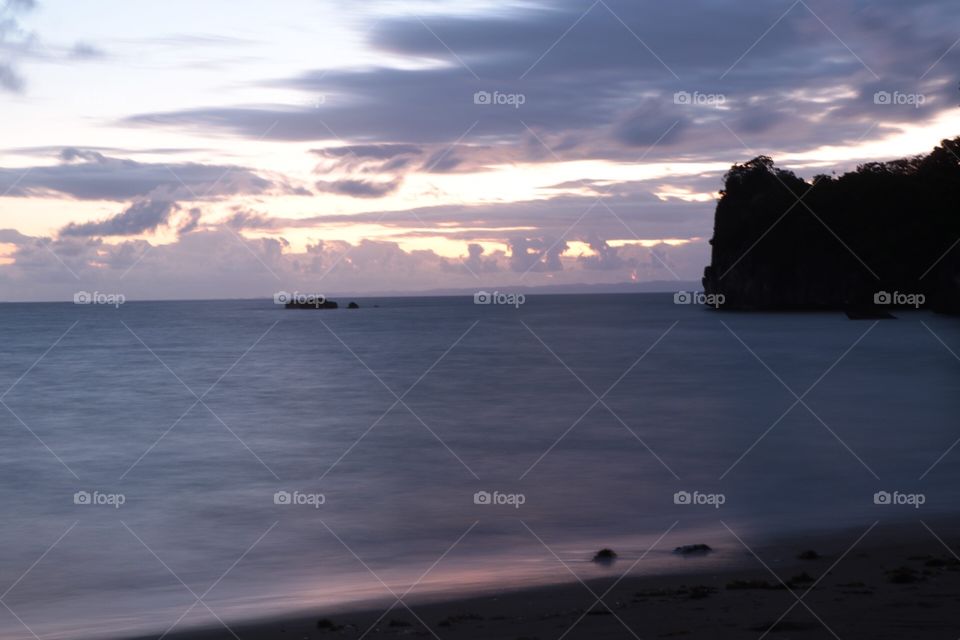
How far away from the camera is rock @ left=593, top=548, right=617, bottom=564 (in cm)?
1456

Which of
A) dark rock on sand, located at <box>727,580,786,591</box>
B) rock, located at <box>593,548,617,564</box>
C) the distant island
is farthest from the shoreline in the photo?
the distant island

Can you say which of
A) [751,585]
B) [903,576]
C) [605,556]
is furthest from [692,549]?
[903,576]

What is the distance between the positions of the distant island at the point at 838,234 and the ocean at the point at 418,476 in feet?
265

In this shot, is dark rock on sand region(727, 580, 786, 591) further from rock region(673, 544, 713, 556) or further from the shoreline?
rock region(673, 544, 713, 556)

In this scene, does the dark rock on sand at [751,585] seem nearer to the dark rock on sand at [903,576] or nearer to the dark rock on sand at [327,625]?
the dark rock on sand at [903,576]

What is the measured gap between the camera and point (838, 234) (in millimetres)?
140750

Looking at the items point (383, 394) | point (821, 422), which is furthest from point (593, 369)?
point (821, 422)

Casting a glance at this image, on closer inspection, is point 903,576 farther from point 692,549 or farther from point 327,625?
point 327,625

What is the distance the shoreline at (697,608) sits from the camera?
10.3 meters

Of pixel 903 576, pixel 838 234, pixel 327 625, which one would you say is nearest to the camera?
pixel 327 625

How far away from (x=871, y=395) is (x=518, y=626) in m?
34.4

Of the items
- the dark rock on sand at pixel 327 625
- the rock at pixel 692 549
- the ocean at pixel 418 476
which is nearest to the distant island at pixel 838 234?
the ocean at pixel 418 476

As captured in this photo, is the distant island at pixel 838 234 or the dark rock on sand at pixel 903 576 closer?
the dark rock on sand at pixel 903 576

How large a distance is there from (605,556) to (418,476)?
1045 cm
